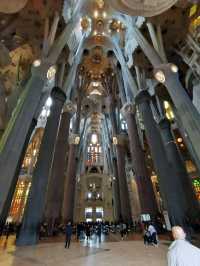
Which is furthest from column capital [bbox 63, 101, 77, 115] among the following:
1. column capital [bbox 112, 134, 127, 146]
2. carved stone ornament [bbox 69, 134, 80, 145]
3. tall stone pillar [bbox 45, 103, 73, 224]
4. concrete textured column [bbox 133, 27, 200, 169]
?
concrete textured column [bbox 133, 27, 200, 169]

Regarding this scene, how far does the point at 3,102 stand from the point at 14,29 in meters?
5.69

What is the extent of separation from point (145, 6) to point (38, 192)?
12.8m

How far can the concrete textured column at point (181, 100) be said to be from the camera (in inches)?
319

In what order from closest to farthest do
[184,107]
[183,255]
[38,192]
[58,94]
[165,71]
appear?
1. [183,255]
2. [184,107]
3. [38,192]
4. [165,71]
5. [58,94]

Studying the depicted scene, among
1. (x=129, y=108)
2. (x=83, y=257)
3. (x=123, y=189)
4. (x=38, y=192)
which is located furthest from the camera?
(x=123, y=189)

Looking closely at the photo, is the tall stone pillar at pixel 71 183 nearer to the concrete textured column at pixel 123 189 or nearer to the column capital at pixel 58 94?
the concrete textured column at pixel 123 189

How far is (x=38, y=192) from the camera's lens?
31.9 feet

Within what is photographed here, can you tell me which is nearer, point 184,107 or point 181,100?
point 184,107

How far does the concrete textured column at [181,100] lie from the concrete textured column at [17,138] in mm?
7203

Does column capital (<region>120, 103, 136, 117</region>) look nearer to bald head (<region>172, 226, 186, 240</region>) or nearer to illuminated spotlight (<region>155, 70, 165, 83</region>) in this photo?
illuminated spotlight (<region>155, 70, 165, 83</region>)

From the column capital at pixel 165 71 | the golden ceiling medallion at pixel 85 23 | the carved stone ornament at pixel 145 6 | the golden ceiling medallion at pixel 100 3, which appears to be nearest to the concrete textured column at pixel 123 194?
the column capital at pixel 165 71

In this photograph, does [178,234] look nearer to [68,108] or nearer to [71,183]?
[68,108]

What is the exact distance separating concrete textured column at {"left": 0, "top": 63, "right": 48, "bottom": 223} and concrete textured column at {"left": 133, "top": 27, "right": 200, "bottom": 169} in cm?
720

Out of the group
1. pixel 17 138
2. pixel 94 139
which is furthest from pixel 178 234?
pixel 94 139
